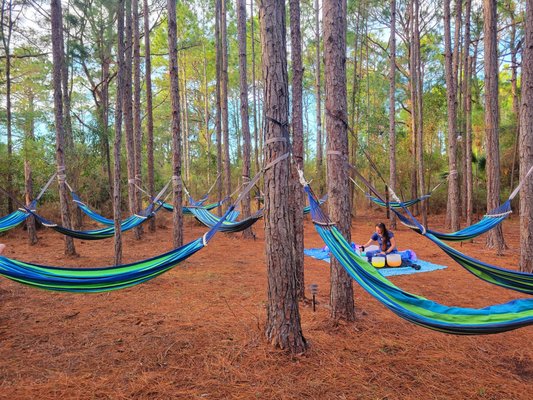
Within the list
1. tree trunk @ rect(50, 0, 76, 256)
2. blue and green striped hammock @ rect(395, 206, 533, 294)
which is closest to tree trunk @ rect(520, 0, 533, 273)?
blue and green striped hammock @ rect(395, 206, 533, 294)

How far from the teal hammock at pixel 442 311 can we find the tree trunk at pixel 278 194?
1.21 ft

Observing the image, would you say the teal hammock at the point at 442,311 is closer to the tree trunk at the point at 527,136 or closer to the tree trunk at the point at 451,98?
the tree trunk at the point at 527,136

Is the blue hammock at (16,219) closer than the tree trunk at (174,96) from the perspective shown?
Yes

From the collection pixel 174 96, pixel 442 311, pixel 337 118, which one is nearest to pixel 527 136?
pixel 337 118

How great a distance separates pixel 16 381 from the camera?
1823 millimetres

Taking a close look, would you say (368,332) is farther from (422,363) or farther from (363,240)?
(363,240)

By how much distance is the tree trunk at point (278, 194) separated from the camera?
2.00 meters

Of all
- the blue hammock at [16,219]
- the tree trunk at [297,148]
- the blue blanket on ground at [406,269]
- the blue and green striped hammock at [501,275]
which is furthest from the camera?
the blue blanket on ground at [406,269]

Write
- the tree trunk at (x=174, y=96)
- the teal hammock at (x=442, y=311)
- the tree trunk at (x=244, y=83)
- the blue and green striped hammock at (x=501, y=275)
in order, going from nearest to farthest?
the teal hammock at (x=442, y=311), the blue and green striped hammock at (x=501, y=275), the tree trunk at (x=174, y=96), the tree trunk at (x=244, y=83)

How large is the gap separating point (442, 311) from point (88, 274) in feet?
6.09

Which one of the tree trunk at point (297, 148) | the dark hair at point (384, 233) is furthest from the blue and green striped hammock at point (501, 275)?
the dark hair at point (384, 233)

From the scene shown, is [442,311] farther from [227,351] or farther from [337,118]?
[337,118]

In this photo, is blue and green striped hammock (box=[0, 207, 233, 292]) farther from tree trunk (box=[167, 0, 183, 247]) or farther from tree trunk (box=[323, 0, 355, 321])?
tree trunk (box=[167, 0, 183, 247])

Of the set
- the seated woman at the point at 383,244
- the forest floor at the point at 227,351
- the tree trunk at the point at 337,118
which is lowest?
the forest floor at the point at 227,351
